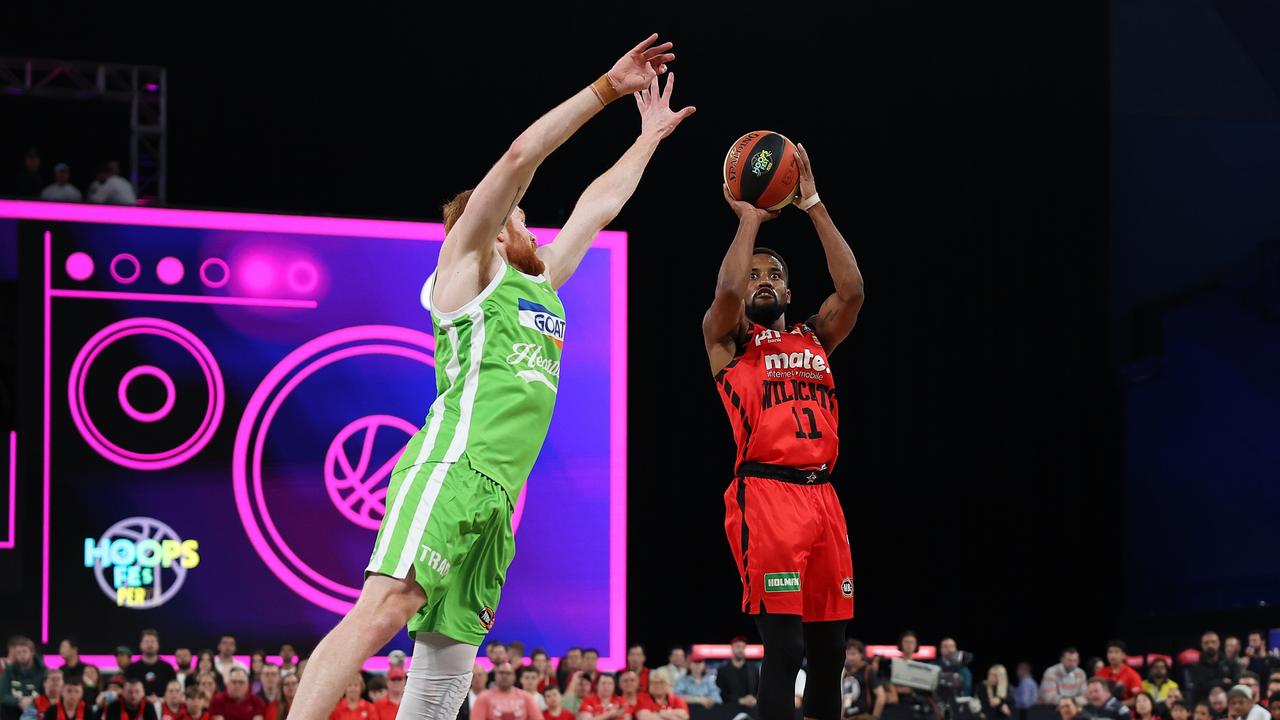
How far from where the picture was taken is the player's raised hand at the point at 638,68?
4.81 m

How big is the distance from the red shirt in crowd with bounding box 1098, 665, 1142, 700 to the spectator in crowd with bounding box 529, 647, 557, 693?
19.3ft

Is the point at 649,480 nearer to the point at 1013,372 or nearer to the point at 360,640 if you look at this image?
the point at 1013,372

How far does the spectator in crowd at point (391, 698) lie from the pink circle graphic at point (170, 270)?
4.62 m

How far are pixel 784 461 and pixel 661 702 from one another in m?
8.36

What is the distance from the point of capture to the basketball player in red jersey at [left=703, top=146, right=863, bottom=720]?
18.8 feet

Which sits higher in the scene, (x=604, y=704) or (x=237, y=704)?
(x=237, y=704)

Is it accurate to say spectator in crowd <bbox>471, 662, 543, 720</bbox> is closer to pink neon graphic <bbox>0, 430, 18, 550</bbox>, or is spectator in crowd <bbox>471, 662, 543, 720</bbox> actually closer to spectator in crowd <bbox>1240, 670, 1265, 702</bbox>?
pink neon graphic <bbox>0, 430, 18, 550</bbox>

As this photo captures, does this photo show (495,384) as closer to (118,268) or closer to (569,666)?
(569,666)

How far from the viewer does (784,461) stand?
5.94m

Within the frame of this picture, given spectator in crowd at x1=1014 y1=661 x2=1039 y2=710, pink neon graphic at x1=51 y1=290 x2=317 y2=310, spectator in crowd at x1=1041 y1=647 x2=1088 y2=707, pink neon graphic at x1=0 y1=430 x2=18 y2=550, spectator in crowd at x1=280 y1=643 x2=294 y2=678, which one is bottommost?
spectator in crowd at x1=1014 y1=661 x2=1039 y2=710

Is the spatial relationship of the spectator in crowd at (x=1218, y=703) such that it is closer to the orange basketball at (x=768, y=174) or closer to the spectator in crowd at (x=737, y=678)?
the spectator in crowd at (x=737, y=678)

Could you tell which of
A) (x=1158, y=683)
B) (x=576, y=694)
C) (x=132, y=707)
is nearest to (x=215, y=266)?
(x=132, y=707)

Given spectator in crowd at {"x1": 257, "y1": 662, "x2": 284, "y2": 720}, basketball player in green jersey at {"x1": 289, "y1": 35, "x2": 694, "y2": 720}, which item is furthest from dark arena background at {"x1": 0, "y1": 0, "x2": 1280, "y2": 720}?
basketball player in green jersey at {"x1": 289, "y1": 35, "x2": 694, "y2": 720}

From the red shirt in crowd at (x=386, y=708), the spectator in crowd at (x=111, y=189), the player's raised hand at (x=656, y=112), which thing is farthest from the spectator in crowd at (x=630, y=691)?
the player's raised hand at (x=656, y=112)
